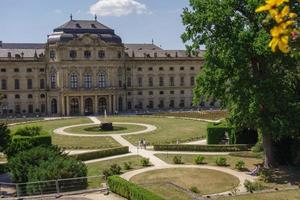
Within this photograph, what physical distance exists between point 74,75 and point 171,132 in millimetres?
38847

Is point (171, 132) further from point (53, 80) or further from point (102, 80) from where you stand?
point (53, 80)

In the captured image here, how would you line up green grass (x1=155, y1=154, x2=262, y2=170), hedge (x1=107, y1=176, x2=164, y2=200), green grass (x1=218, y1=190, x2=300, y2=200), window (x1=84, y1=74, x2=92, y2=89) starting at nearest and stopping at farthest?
hedge (x1=107, y1=176, x2=164, y2=200) < green grass (x1=218, y1=190, x2=300, y2=200) < green grass (x1=155, y1=154, x2=262, y2=170) < window (x1=84, y1=74, x2=92, y2=89)

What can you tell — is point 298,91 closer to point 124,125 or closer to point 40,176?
point 40,176

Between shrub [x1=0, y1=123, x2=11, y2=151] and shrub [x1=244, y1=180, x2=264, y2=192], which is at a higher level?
shrub [x1=0, y1=123, x2=11, y2=151]

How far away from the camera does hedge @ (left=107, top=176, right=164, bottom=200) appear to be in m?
20.3

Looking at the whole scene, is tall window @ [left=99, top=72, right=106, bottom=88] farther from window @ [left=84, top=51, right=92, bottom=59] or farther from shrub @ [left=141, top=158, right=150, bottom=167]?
shrub @ [left=141, top=158, right=150, bottom=167]

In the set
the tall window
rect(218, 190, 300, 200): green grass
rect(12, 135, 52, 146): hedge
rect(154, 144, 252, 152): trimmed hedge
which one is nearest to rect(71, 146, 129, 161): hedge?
rect(12, 135, 52, 146): hedge

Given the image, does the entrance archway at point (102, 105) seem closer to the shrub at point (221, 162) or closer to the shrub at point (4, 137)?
the shrub at point (221, 162)

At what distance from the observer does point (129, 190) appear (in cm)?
2212

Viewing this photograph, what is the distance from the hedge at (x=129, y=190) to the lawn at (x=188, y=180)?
2884mm

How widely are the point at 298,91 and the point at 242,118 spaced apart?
4.99m

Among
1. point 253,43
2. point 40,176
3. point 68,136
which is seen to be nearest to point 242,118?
point 253,43

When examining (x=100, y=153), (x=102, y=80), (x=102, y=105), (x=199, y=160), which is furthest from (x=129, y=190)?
(x=102, y=80)

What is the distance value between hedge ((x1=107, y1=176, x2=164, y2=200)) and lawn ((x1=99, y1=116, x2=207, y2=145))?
1007 inches
